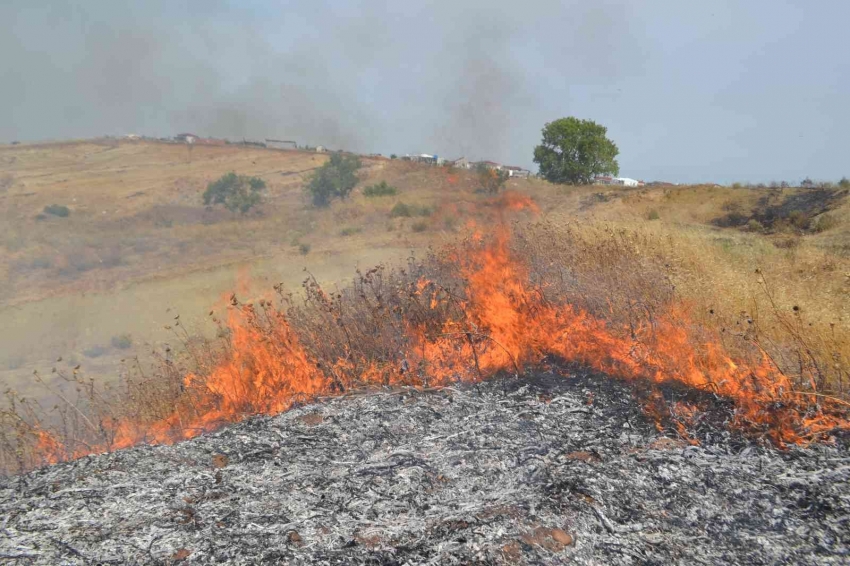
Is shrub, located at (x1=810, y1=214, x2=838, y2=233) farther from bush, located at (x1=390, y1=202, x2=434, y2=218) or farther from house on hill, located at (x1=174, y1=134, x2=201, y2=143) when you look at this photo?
house on hill, located at (x1=174, y1=134, x2=201, y2=143)

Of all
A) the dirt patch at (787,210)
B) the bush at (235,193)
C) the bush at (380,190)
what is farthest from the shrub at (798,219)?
the bush at (235,193)

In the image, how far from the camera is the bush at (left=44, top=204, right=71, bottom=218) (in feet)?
80.3

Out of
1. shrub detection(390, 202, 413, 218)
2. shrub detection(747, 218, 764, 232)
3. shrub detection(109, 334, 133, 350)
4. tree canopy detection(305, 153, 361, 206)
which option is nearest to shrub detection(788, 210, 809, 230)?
shrub detection(747, 218, 764, 232)

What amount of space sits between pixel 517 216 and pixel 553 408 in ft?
30.2

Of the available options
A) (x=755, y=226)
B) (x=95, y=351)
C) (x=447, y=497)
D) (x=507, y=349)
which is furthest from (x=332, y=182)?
(x=447, y=497)

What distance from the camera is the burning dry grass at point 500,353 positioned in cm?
523

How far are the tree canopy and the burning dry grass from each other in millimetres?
20389

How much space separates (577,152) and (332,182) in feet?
50.2

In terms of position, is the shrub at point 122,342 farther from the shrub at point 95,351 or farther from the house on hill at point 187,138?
the house on hill at point 187,138

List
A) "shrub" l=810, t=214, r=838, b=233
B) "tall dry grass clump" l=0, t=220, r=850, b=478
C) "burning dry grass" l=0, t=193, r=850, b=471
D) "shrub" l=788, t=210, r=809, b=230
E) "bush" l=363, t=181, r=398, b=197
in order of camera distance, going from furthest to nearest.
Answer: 1. "bush" l=363, t=181, r=398, b=197
2. "shrub" l=788, t=210, r=809, b=230
3. "shrub" l=810, t=214, r=838, b=233
4. "tall dry grass clump" l=0, t=220, r=850, b=478
5. "burning dry grass" l=0, t=193, r=850, b=471

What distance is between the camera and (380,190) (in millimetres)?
28062

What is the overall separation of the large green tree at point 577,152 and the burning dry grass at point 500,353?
82.6 feet

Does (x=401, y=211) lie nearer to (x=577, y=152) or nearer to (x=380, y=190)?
(x=380, y=190)

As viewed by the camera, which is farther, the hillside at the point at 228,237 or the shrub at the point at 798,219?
the shrub at the point at 798,219
